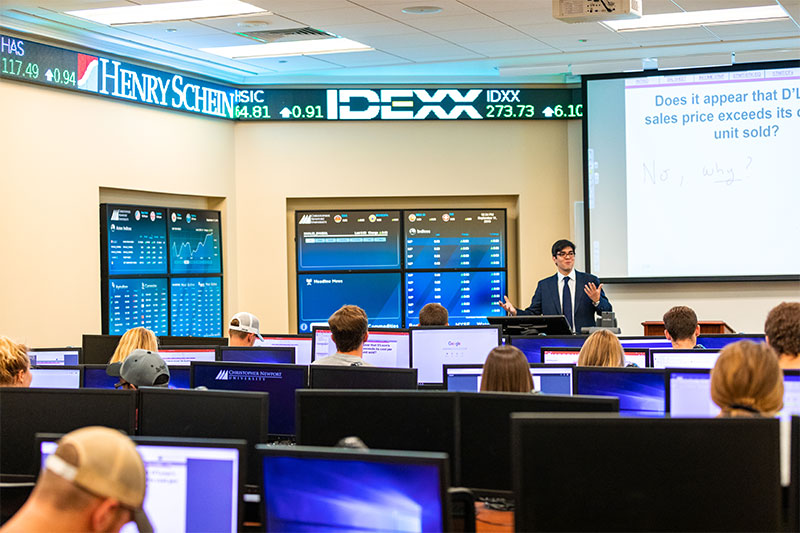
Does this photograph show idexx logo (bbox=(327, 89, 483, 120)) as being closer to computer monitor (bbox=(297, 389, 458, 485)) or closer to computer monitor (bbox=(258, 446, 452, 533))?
computer monitor (bbox=(297, 389, 458, 485))

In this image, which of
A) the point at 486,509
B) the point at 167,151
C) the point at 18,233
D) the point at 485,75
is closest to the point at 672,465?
the point at 486,509

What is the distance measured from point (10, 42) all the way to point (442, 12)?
3235 mm

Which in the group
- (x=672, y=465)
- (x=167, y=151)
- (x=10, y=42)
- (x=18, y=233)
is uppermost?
(x=10, y=42)

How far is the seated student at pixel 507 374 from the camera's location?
3566mm

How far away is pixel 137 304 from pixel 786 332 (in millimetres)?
6227

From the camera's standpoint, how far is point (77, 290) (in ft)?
26.5

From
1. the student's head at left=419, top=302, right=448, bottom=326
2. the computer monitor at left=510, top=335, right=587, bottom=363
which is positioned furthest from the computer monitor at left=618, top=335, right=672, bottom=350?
the student's head at left=419, top=302, right=448, bottom=326

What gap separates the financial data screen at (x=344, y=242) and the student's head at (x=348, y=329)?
18.6ft

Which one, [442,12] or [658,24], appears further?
[658,24]

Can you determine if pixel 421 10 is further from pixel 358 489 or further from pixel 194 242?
pixel 358 489

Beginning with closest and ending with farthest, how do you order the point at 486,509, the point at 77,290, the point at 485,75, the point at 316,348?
1. the point at 486,509
2. the point at 316,348
3. the point at 77,290
4. the point at 485,75

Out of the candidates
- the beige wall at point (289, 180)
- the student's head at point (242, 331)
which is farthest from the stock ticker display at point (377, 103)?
the student's head at point (242, 331)

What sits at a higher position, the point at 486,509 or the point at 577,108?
the point at 577,108

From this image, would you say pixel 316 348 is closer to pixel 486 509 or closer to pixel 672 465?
pixel 486 509
